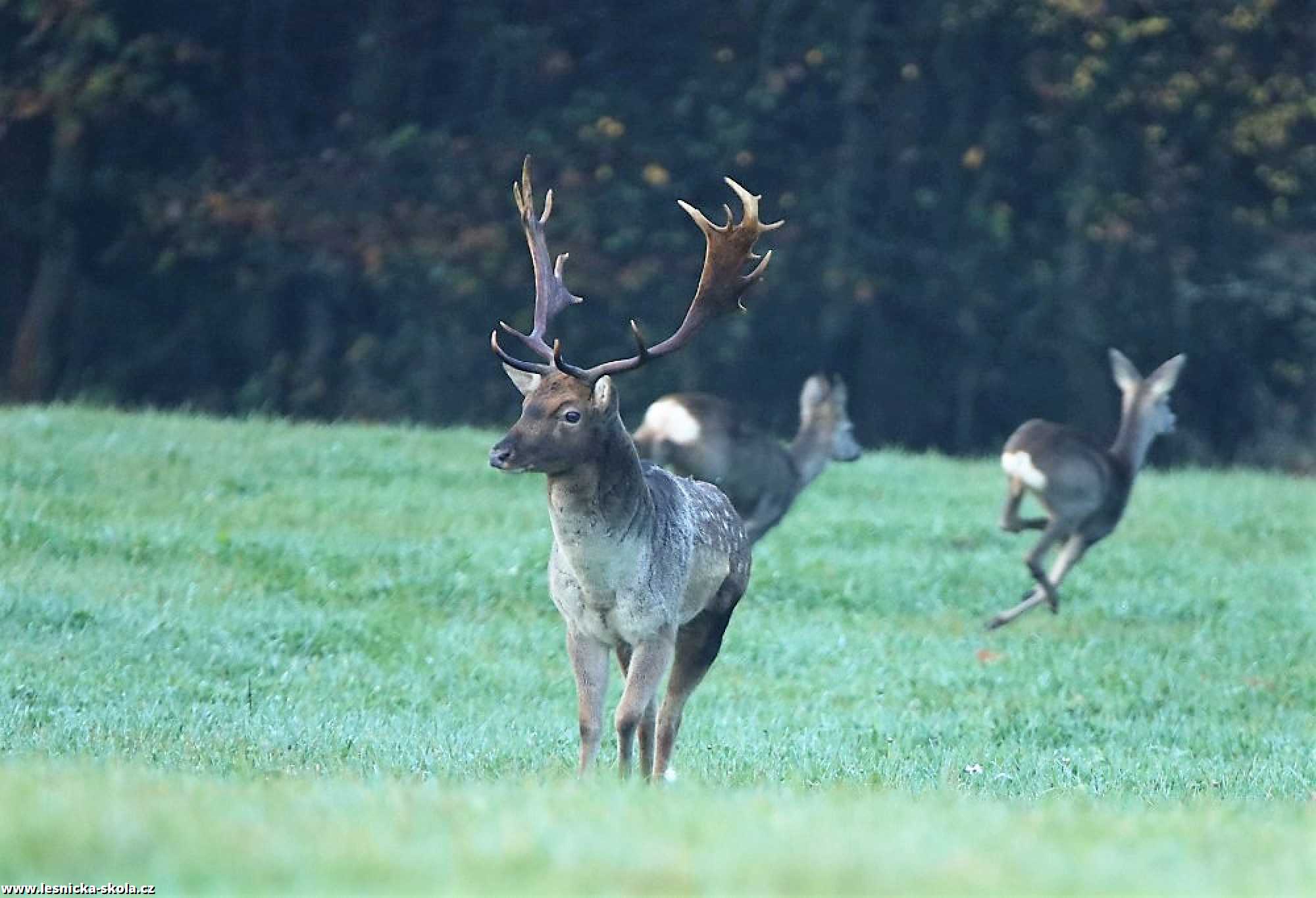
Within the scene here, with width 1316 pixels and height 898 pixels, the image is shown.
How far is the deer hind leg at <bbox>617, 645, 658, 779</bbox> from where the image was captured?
8047mm

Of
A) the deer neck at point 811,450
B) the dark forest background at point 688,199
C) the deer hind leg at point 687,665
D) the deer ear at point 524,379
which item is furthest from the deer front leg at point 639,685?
the dark forest background at point 688,199

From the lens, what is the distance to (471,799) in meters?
5.54

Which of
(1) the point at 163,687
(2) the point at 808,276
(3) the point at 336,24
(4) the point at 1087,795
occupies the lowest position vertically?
(1) the point at 163,687

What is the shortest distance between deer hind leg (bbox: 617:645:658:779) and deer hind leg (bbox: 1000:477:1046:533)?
19.5ft

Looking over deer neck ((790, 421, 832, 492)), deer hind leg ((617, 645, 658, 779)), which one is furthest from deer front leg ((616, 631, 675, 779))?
deer neck ((790, 421, 832, 492))

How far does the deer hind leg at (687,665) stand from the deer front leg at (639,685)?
0.39 meters

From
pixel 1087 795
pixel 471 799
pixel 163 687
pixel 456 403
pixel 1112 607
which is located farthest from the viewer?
pixel 456 403

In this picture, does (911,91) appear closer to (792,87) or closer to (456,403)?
(792,87)

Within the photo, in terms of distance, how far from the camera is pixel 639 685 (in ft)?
25.1

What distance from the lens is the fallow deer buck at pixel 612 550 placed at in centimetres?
769

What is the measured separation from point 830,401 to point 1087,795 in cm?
796

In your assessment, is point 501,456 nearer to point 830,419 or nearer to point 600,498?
point 600,498

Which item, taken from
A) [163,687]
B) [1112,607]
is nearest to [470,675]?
[163,687]

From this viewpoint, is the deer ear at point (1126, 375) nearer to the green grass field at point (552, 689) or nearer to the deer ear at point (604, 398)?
the green grass field at point (552, 689)
